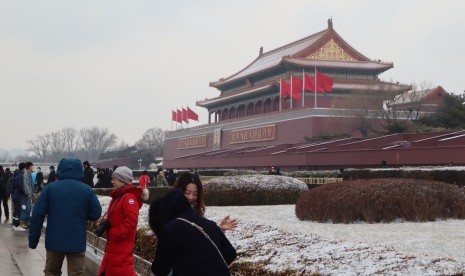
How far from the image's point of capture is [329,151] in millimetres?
34531

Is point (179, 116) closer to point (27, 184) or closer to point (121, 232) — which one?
point (27, 184)

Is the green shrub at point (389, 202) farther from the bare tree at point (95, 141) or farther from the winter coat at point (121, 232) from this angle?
the bare tree at point (95, 141)

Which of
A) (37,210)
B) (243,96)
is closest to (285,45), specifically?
(243,96)

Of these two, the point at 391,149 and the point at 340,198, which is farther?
the point at 391,149

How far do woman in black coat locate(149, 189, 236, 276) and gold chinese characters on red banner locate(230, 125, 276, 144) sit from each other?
4613 centimetres

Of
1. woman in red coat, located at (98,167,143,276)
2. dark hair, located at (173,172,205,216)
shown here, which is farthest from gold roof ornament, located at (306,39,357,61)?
dark hair, located at (173,172,205,216)

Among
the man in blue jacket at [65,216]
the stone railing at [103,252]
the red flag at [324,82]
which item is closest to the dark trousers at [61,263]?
the man in blue jacket at [65,216]

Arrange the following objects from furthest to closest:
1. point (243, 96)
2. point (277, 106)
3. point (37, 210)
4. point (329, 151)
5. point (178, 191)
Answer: point (243, 96), point (277, 106), point (329, 151), point (37, 210), point (178, 191)

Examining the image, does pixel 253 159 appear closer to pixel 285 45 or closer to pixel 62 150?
pixel 285 45

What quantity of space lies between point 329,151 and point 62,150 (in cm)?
12976

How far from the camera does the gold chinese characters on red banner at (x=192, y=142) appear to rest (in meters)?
62.6

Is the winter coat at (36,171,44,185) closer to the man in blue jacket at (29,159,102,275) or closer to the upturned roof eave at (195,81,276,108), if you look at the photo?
the man in blue jacket at (29,159,102,275)

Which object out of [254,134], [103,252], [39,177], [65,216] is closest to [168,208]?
[65,216]

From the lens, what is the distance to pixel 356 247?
580 centimetres
